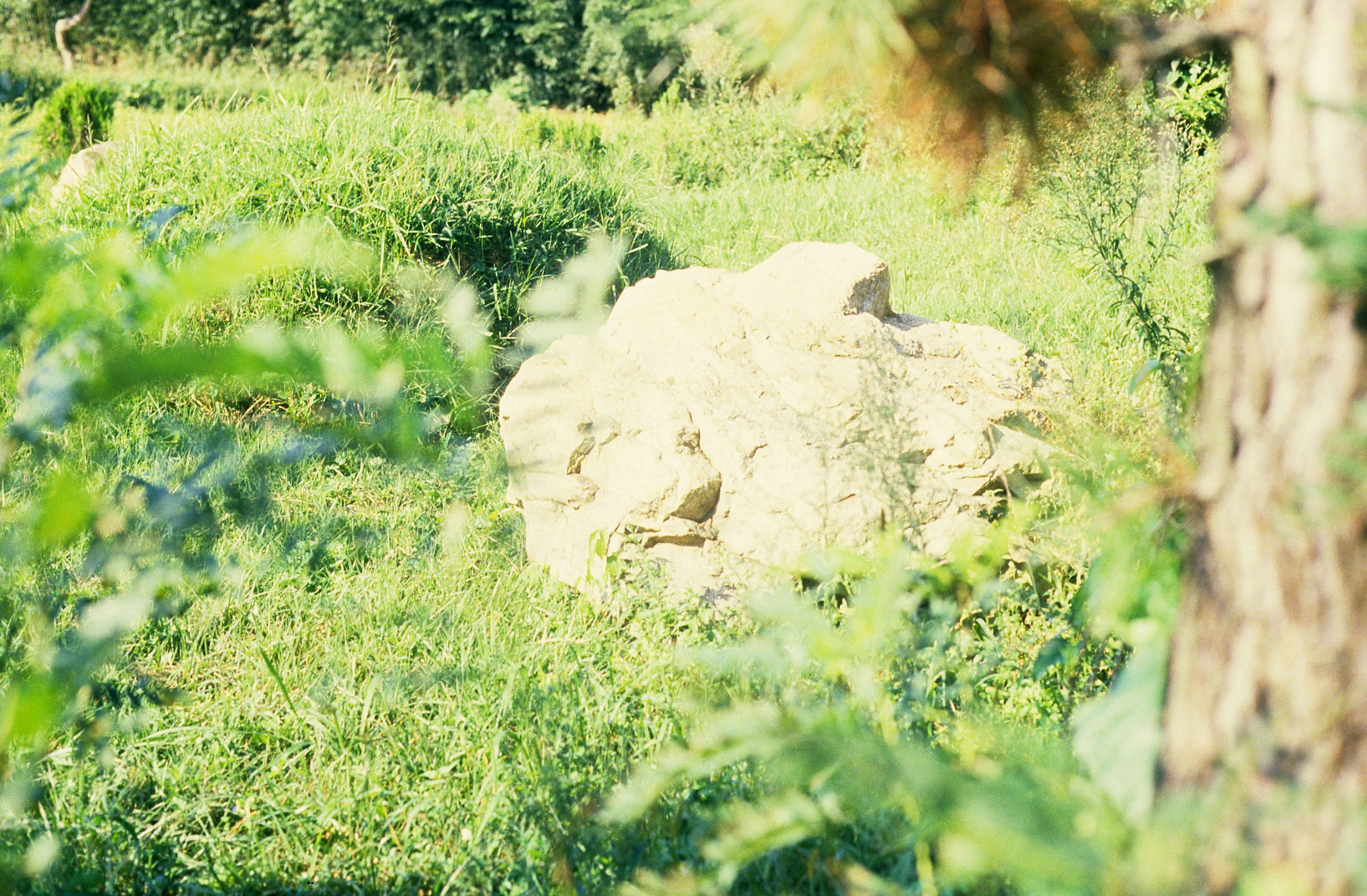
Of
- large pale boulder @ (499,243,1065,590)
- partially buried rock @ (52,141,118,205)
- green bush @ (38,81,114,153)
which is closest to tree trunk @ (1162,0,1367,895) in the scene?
large pale boulder @ (499,243,1065,590)

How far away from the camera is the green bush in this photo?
9031 millimetres

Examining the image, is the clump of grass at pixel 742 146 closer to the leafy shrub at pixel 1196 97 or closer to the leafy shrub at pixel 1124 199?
the leafy shrub at pixel 1196 97

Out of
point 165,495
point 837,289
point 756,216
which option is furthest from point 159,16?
point 165,495

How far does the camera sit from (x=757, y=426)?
310 cm

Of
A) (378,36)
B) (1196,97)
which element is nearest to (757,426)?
(1196,97)

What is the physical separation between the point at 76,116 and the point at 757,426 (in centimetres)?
916

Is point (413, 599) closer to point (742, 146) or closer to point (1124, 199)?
point (1124, 199)

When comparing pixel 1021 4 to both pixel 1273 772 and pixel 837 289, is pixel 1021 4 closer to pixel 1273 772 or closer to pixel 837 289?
pixel 1273 772

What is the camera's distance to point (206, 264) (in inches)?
32.7

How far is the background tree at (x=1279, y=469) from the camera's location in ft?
2.50

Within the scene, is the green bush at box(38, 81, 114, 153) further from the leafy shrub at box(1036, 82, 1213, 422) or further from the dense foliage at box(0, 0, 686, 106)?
the leafy shrub at box(1036, 82, 1213, 422)

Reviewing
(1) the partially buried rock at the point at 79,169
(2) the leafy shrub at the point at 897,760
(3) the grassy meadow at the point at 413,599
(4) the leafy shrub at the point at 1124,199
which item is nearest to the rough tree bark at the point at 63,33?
(1) the partially buried rock at the point at 79,169

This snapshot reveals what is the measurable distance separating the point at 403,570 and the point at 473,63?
1853cm

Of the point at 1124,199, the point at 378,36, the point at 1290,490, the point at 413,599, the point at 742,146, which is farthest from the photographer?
the point at 378,36
